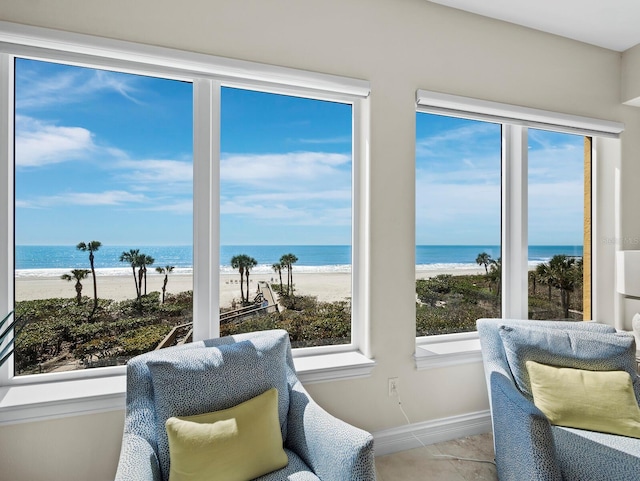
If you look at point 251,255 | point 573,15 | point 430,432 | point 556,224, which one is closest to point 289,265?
point 251,255

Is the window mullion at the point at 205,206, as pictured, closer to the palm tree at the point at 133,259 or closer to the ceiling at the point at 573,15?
the palm tree at the point at 133,259

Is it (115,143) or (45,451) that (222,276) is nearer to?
(115,143)

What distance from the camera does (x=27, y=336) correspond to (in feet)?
5.60

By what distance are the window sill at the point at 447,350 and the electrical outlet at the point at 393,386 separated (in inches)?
6.4

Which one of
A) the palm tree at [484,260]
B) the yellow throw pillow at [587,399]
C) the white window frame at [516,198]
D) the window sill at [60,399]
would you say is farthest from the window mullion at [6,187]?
the palm tree at [484,260]

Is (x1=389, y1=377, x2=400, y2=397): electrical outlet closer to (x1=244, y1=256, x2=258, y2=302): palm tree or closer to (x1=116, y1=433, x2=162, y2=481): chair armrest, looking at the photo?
(x1=244, y1=256, x2=258, y2=302): palm tree

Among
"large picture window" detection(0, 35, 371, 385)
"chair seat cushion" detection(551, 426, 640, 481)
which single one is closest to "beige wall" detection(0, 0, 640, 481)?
"large picture window" detection(0, 35, 371, 385)

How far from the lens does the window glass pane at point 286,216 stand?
2027 mm

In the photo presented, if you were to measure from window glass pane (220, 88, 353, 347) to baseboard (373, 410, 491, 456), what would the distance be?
61cm

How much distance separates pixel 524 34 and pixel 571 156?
3.20 ft

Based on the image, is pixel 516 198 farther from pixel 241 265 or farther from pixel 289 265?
pixel 241 265

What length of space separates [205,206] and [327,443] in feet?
4.11

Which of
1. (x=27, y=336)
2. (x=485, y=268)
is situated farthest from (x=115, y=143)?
(x=485, y=268)

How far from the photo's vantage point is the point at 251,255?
2.06 m
